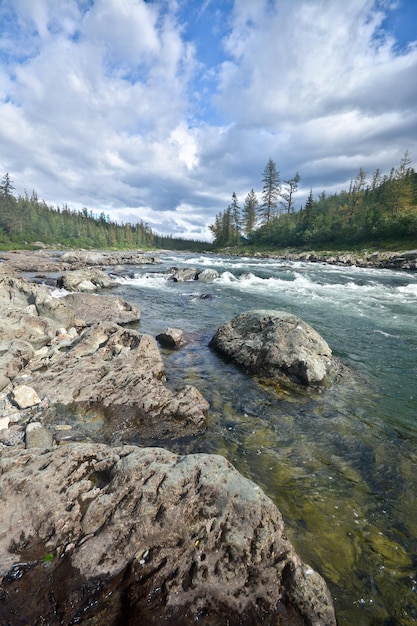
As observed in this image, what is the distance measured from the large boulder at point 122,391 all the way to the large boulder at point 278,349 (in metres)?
2.57

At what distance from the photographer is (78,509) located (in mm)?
3010

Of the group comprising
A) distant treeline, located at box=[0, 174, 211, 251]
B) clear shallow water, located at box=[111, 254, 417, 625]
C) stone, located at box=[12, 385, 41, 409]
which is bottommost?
clear shallow water, located at box=[111, 254, 417, 625]

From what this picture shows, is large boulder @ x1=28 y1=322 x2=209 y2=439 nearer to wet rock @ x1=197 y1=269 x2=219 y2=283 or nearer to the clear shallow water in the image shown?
the clear shallow water

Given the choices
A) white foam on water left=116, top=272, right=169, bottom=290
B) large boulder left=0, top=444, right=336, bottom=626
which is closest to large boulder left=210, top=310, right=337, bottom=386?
large boulder left=0, top=444, right=336, bottom=626

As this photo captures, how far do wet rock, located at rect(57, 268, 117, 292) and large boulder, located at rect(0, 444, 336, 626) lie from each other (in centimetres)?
1916

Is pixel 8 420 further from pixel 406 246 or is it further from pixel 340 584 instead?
pixel 406 246

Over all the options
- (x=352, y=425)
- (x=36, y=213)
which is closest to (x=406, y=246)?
(x=352, y=425)

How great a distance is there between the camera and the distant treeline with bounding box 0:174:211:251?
289ft

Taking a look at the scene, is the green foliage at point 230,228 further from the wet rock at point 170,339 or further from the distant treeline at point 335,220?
the wet rock at point 170,339

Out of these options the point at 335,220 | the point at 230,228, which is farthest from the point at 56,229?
the point at 335,220

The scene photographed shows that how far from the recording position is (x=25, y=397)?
5695mm

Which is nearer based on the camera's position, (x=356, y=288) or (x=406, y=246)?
(x=356, y=288)

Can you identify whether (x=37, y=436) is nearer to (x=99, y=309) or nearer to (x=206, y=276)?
(x=99, y=309)

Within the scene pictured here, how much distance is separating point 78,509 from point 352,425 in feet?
18.0
